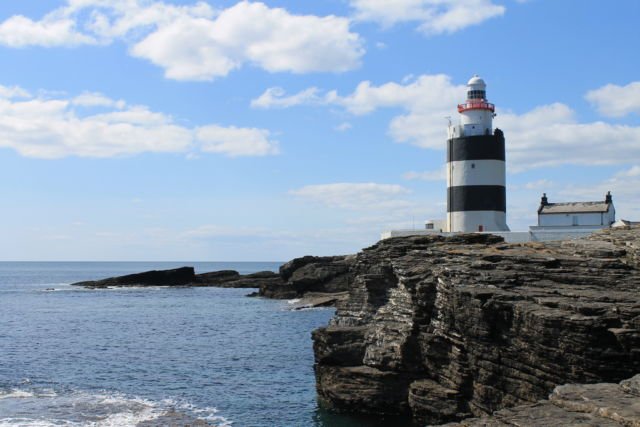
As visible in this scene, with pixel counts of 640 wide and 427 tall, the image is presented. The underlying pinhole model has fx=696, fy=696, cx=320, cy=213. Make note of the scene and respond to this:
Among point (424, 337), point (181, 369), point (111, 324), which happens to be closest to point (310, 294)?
point (111, 324)

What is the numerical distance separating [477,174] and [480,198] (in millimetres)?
1731

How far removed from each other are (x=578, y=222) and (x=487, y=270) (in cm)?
3547

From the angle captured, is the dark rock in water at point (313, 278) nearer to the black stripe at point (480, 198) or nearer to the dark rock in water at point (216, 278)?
the black stripe at point (480, 198)

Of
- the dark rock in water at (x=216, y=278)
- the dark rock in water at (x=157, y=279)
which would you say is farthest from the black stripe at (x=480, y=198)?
the dark rock in water at (x=157, y=279)

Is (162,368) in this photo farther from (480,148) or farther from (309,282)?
(309,282)

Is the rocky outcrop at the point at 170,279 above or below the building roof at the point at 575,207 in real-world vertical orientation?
below

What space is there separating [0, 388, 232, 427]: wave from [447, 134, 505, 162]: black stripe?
96.4ft

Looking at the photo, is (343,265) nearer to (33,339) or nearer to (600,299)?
(33,339)

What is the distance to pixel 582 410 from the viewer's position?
39.0 ft

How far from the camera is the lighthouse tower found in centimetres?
4975

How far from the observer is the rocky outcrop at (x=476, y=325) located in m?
17.1

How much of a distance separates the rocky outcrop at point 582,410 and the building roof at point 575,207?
45.0 meters

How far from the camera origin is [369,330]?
2848cm

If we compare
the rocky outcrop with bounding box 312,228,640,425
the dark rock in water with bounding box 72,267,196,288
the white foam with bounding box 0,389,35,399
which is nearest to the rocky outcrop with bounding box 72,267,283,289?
the dark rock in water with bounding box 72,267,196,288
